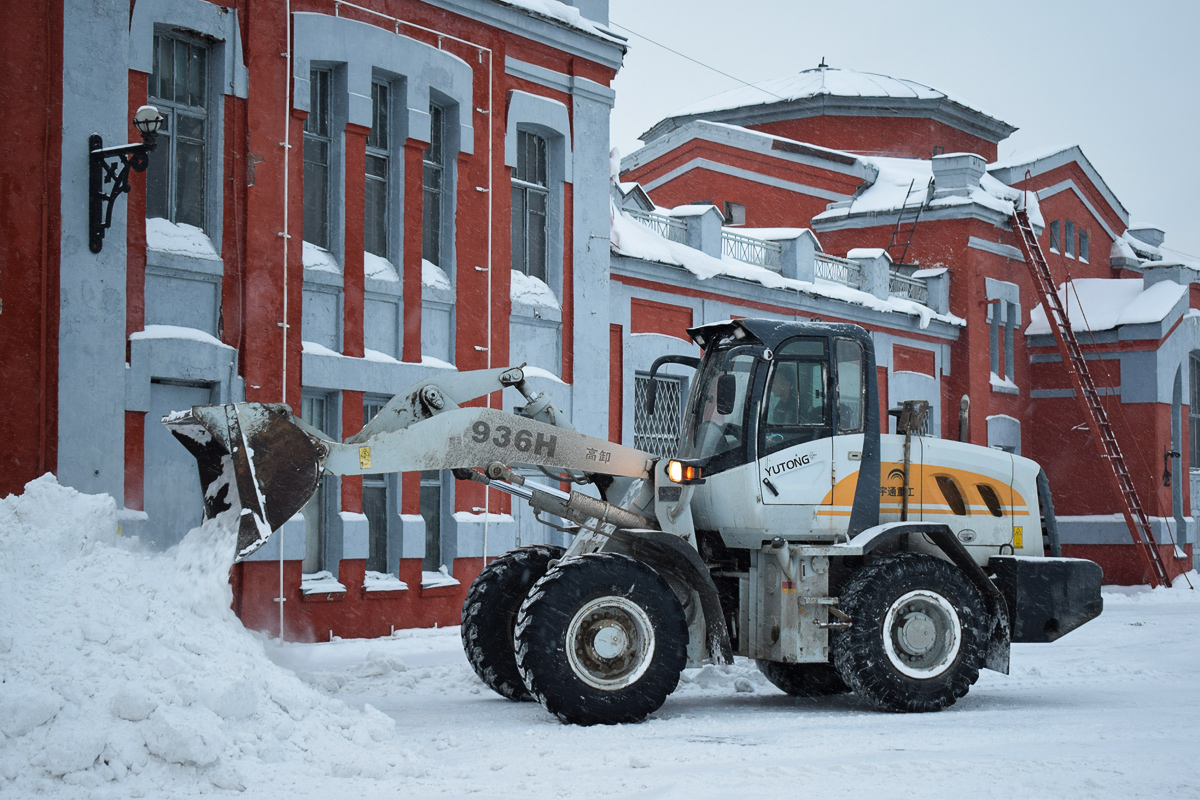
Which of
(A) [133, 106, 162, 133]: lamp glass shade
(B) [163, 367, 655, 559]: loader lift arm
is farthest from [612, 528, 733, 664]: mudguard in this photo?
(A) [133, 106, 162, 133]: lamp glass shade

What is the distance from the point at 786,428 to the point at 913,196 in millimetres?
17861

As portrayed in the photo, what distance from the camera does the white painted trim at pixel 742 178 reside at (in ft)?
90.5

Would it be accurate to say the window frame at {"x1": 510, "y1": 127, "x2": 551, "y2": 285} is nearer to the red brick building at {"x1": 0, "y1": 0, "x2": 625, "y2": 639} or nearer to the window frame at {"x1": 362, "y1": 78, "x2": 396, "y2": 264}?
the red brick building at {"x1": 0, "y1": 0, "x2": 625, "y2": 639}

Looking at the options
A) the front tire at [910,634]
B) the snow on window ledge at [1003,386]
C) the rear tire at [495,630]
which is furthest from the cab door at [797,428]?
the snow on window ledge at [1003,386]

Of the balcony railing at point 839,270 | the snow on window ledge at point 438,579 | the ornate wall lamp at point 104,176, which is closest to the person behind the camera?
the ornate wall lamp at point 104,176

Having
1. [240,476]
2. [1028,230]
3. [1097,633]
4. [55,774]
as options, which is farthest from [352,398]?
[1028,230]

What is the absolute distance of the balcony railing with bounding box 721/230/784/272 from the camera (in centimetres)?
2102

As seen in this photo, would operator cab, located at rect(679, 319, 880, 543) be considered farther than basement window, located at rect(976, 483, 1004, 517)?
No

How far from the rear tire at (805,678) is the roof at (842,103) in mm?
23355

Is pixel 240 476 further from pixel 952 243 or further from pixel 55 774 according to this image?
pixel 952 243

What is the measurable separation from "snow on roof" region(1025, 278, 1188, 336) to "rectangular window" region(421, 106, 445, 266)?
16048 millimetres

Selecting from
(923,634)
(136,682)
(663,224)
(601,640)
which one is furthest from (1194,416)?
(136,682)

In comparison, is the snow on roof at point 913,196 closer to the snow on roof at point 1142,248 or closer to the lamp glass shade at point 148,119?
the snow on roof at point 1142,248

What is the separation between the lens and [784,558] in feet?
31.2
